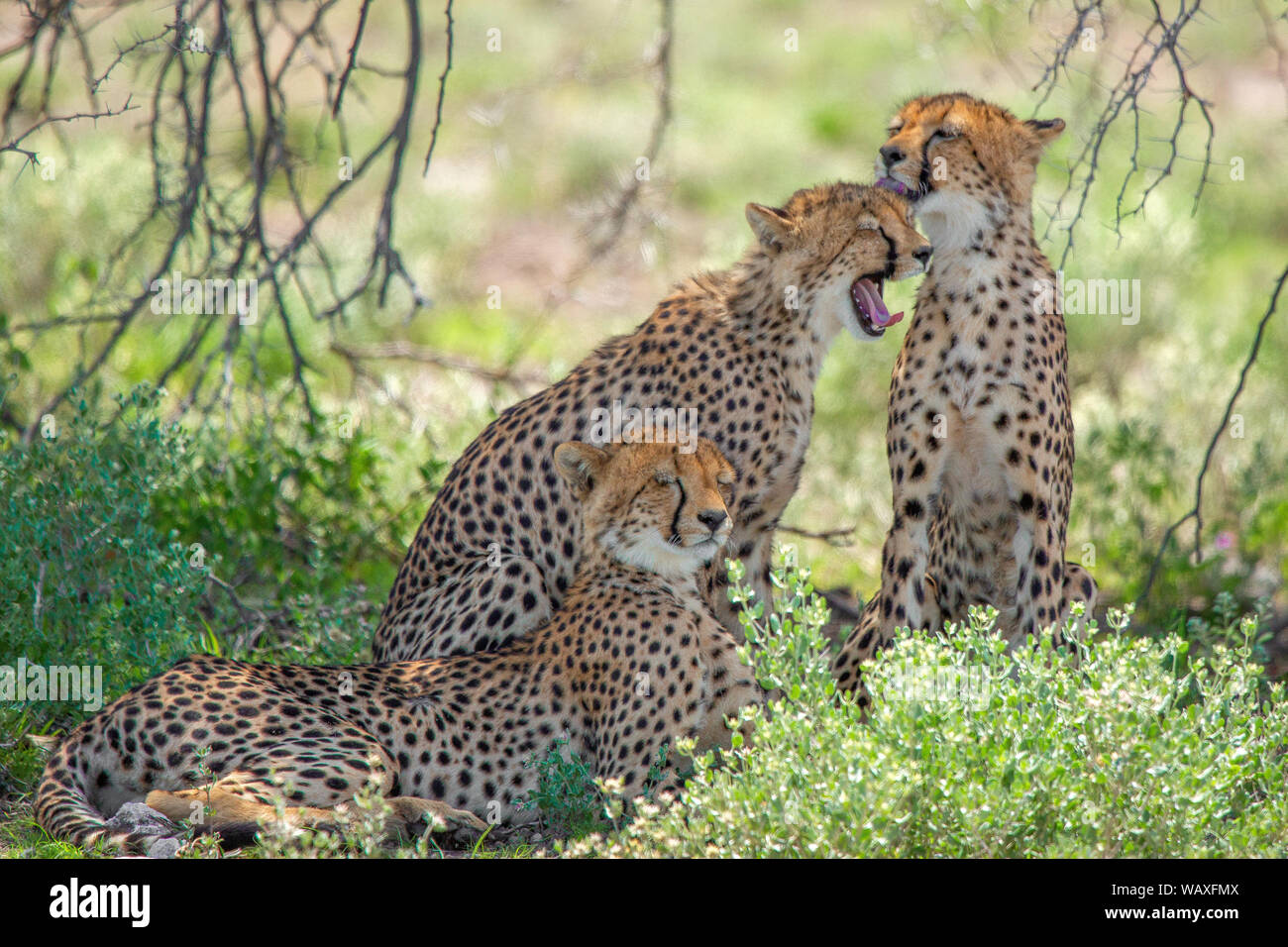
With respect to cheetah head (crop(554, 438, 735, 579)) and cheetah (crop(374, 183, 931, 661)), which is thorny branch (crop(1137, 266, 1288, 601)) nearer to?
cheetah (crop(374, 183, 931, 661))

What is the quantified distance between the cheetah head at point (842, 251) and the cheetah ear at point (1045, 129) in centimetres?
44

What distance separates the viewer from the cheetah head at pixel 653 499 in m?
4.30

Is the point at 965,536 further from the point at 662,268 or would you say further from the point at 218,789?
the point at 662,268

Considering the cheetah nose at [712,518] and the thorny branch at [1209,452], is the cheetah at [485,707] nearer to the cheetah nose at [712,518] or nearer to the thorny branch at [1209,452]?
the cheetah nose at [712,518]

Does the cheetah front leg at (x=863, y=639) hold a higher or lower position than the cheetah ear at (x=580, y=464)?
lower

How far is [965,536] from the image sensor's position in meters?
4.71

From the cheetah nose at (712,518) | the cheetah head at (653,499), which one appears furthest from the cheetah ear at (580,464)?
the cheetah nose at (712,518)

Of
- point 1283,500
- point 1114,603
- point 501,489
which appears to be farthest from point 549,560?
point 1283,500

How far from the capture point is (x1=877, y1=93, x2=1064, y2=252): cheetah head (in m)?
4.56

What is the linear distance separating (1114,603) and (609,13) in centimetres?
1171

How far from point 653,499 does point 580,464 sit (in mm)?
250

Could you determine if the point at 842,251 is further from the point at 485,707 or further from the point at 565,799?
the point at 565,799

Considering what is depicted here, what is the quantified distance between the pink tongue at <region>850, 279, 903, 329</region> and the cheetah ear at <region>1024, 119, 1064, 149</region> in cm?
65

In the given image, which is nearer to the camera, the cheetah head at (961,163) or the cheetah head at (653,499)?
the cheetah head at (653,499)
